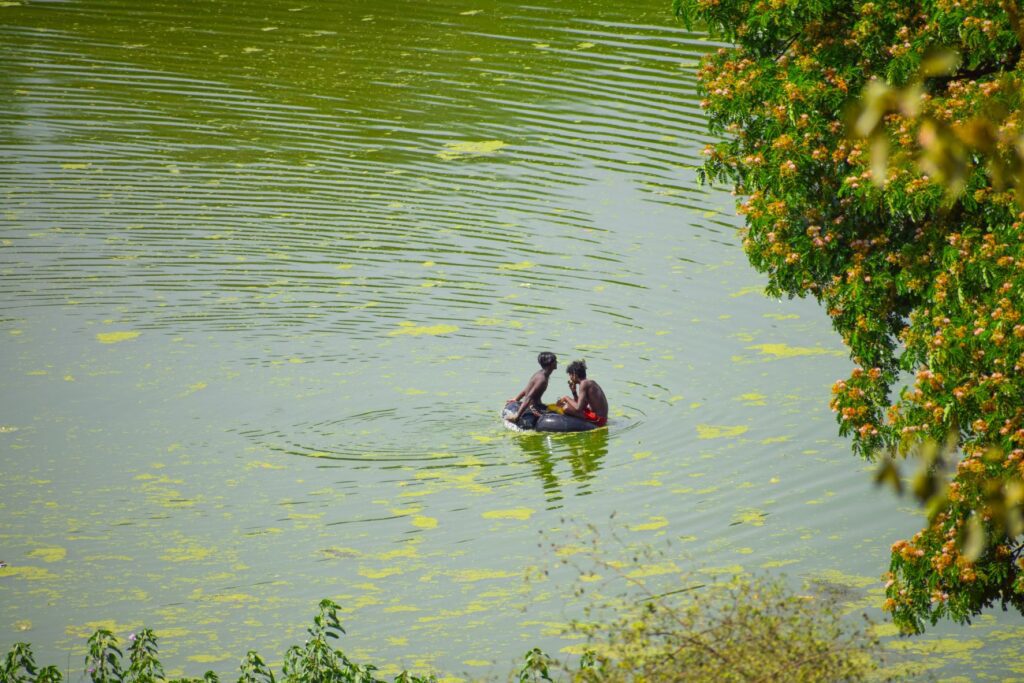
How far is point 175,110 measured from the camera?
21594 millimetres

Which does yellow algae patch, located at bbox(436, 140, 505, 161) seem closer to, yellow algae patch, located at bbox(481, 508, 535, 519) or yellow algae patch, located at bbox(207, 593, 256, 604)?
yellow algae patch, located at bbox(481, 508, 535, 519)

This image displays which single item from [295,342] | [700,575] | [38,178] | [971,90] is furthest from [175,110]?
[971,90]

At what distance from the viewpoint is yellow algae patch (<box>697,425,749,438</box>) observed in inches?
479

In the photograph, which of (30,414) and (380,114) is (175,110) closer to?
(380,114)

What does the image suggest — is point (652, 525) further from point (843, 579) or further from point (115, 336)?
point (115, 336)

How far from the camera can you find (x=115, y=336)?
14938 mm

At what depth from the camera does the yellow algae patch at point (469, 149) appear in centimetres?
2003

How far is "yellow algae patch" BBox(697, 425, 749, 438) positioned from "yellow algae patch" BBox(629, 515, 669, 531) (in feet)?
5.49

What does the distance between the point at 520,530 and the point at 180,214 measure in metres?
8.95

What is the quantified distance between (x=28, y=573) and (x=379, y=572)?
2239 millimetres

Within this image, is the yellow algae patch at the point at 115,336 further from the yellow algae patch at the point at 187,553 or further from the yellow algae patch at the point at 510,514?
the yellow algae patch at the point at 510,514

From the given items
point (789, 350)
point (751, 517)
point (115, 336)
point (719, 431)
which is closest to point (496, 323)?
point (789, 350)

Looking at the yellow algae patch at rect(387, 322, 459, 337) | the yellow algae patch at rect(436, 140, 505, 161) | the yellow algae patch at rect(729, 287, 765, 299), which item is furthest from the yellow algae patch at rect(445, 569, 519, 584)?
the yellow algae patch at rect(436, 140, 505, 161)

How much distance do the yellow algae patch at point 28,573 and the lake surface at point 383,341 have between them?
0.02 metres
